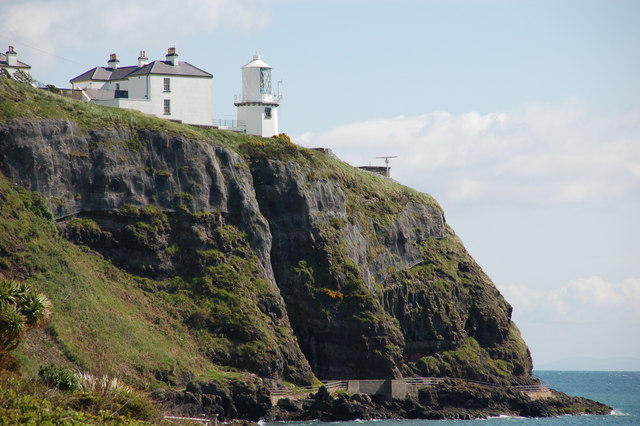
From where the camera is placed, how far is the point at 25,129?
81.9 meters

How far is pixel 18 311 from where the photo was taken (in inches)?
1684

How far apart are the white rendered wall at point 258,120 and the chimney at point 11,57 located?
23045 millimetres

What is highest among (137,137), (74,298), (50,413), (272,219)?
(137,137)

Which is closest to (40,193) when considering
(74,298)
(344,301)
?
(74,298)

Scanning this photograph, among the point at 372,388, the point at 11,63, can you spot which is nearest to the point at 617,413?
the point at 372,388

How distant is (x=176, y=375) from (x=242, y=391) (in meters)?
5.06

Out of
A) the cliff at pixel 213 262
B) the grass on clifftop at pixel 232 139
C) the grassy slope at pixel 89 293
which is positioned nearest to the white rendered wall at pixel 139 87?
the grass on clifftop at pixel 232 139

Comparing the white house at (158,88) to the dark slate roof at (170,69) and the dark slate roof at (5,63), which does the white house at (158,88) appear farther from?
the dark slate roof at (5,63)

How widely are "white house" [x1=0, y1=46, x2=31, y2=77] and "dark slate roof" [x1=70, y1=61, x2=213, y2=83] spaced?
21.9 feet

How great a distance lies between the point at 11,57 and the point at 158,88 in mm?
14013

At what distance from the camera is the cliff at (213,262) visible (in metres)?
77.1

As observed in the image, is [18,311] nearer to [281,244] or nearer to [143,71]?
[281,244]

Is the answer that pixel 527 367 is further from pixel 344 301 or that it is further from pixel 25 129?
pixel 25 129

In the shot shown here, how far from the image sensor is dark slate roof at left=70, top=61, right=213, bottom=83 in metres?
103
